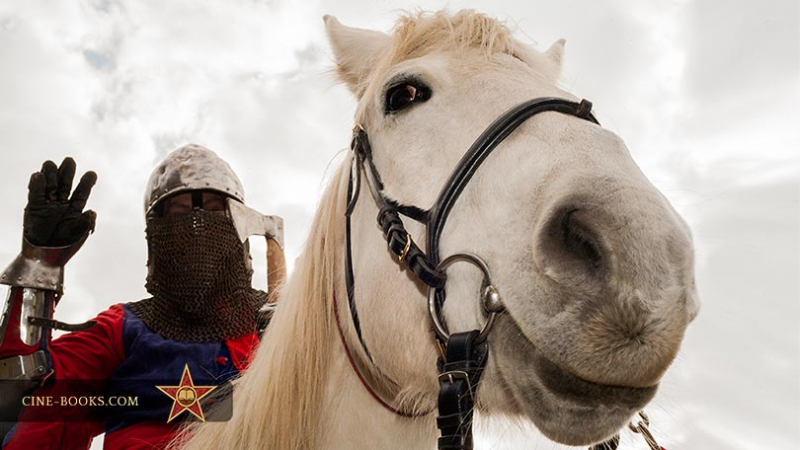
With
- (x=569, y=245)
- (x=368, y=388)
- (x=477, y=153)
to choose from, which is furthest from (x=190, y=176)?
(x=569, y=245)

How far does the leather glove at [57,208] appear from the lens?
3.41 metres

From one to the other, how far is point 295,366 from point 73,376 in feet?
7.58

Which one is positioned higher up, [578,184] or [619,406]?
[578,184]

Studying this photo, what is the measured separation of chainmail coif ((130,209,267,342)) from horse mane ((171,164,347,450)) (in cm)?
159

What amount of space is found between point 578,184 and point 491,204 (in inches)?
12.1

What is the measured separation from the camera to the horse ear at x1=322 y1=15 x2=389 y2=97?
2613mm

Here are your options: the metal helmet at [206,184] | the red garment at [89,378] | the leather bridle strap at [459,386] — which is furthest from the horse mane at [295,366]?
the metal helmet at [206,184]

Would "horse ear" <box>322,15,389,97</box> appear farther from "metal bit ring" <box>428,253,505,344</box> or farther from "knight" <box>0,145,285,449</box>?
"knight" <box>0,145,285,449</box>

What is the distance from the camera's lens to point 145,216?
4.52m

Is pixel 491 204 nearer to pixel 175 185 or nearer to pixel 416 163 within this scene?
pixel 416 163

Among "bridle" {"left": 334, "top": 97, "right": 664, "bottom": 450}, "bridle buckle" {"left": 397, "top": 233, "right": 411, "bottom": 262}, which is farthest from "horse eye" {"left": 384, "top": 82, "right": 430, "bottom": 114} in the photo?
"bridle buckle" {"left": 397, "top": 233, "right": 411, "bottom": 262}

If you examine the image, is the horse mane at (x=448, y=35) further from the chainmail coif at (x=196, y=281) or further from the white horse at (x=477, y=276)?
the chainmail coif at (x=196, y=281)

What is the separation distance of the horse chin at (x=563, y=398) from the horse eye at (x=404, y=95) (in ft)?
3.15

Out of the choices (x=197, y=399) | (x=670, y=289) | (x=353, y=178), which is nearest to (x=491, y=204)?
(x=670, y=289)
